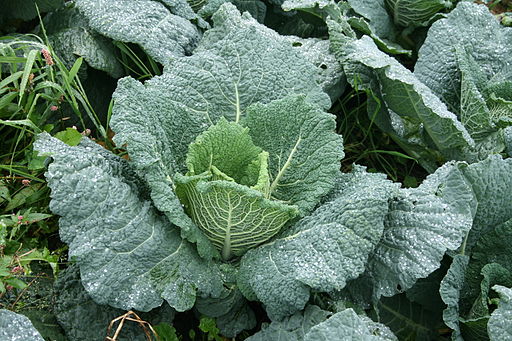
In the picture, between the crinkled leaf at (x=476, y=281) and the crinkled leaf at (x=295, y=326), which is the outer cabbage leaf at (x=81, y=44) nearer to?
the crinkled leaf at (x=295, y=326)

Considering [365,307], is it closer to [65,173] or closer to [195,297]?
[195,297]

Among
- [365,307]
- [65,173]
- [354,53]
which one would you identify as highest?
[354,53]

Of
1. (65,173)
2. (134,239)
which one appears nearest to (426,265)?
(134,239)

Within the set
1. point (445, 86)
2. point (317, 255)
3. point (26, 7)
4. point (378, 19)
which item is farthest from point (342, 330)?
point (26, 7)

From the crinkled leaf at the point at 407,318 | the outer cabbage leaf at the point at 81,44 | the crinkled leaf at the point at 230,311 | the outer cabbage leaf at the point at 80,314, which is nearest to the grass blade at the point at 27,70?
the outer cabbage leaf at the point at 81,44

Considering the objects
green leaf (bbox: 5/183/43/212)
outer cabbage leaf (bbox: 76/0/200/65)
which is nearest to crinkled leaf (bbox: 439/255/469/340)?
outer cabbage leaf (bbox: 76/0/200/65)
